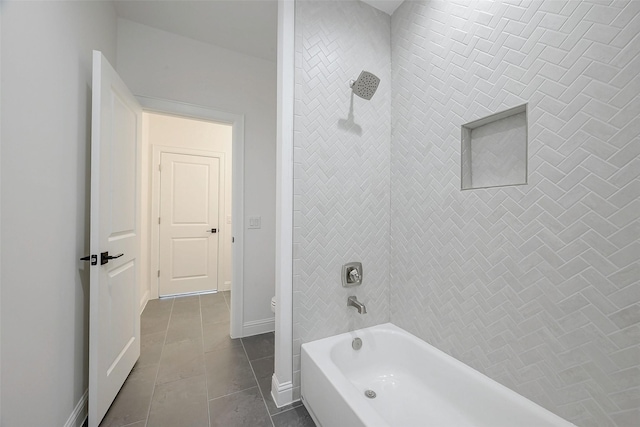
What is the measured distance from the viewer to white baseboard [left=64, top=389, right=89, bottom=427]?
120 cm

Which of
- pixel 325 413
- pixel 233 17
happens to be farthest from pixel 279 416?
pixel 233 17

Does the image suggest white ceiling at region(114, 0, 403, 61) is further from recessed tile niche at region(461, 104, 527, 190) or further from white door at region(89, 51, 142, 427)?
recessed tile niche at region(461, 104, 527, 190)

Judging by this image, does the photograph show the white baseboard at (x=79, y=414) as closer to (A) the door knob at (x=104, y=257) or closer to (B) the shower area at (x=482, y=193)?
(A) the door knob at (x=104, y=257)

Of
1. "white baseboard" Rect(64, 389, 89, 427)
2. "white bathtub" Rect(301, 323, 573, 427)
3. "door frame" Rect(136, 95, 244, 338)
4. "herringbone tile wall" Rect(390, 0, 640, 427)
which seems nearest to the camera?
"herringbone tile wall" Rect(390, 0, 640, 427)

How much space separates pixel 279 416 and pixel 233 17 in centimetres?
285

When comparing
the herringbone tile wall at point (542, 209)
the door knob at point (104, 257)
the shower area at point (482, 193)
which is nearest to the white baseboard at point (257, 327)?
the shower area at point (482, 193)

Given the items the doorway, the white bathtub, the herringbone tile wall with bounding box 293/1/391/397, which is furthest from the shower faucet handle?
the doorway

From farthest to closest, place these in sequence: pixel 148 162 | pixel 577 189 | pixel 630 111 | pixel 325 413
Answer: pixel 148 162 < pixel 325 413 < pixel 577 189 < pixel 630 111

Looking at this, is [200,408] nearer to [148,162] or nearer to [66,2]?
[66,2]

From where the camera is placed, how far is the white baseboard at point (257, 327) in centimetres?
228

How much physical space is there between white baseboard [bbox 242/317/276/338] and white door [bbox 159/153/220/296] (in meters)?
1.56

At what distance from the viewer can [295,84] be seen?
146 centimetres

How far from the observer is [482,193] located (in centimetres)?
119

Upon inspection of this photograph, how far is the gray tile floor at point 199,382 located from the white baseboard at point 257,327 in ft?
0.21
